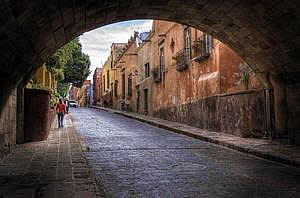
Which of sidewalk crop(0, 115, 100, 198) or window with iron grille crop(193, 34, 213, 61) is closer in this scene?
sidewalk crop(0, 115, 100, 198)

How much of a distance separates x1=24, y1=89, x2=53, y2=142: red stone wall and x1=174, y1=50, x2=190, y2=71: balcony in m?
9.49

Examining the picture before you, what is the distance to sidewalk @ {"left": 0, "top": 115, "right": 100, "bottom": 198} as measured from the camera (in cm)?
563

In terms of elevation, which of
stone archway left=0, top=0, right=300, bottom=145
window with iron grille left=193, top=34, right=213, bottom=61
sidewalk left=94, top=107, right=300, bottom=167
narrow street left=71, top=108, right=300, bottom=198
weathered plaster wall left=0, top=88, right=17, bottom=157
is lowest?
narrow street left=71, top=108, right=300, bottom=198

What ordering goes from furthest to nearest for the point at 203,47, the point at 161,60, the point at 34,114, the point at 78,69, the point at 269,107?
the point at 78,69 → the point at 161,60 → the point at 203,47 → the point at 269,107 → the point at 34,114

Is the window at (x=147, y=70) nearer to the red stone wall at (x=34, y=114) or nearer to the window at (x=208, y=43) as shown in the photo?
the window at (x=208, y=43)

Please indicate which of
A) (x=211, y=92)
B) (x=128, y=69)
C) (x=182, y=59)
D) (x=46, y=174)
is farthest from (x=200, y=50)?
(x=128, y=69)

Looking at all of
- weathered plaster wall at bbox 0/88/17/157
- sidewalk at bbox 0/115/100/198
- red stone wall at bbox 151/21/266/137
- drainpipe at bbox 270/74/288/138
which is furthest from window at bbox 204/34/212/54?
weathered plaster wall at bbox 0/88/17/157

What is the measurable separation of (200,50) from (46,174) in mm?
12792

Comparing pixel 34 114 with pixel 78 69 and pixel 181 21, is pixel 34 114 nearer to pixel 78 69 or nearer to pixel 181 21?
pixel 181 21

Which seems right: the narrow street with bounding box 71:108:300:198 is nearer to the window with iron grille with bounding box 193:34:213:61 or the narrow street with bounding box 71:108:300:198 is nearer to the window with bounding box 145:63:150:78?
the window with iron grille with bounding box 193:34:213:61

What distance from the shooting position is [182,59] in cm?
2152

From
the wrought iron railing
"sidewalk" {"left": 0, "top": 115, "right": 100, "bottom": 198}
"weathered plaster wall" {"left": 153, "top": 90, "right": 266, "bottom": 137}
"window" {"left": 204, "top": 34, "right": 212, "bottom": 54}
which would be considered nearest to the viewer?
"sidewalk" {"left": 0, "top": 115, "right": 100, "bottom": 198}

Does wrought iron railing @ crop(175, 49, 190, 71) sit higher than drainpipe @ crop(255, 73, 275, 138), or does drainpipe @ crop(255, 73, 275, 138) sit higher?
wrought iron railing @ crop(175, 49, 190, 71)

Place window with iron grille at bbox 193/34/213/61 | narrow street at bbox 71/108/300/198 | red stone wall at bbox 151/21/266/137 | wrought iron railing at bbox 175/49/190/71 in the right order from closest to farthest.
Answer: narrow street at bbox 71/108/300/198, red stone wall at bbox 151/21/266/137, window with iron grille at bbox 193/34/213/61, wrought iron railing at bbox 175/49/190/71
